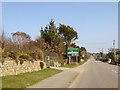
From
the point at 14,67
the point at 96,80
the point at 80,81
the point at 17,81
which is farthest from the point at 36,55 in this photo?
the point at 17,81

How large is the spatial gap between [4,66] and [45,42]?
56604 millimetres

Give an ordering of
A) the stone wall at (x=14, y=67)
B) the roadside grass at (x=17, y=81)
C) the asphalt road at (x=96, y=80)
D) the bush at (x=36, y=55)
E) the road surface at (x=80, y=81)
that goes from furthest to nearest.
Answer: the bush at (x=36, y=55) < the stone wall at (x=14, y=67) < the asphalt road at (x=96, y=80) < the road surface at (x=80, y=81) < the roadside grass at (x=17, y=81)

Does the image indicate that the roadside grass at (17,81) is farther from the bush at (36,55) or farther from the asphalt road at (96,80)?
the bush at (36,55)

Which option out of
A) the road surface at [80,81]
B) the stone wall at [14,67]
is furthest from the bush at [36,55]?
the road surface at [80,81]

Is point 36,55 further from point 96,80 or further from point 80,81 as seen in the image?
point 80,81

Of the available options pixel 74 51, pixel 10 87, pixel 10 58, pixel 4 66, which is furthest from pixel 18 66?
pixel 74 51

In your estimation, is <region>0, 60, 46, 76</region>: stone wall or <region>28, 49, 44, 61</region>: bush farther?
<region>28, 49, 44, 61</region>: bush

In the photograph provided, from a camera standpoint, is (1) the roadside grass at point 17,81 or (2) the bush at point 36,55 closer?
(1) the roadside grass at point 17,81

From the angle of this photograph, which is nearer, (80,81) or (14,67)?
(80,81)

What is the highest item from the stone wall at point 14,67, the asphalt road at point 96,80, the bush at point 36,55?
the bush at point 36,55

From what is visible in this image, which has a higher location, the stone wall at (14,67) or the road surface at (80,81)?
the stone wall at (14,67)

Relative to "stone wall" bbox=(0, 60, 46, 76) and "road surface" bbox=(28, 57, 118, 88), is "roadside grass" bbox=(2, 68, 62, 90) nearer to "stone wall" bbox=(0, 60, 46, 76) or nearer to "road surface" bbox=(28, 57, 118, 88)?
"road surface" bbox=(28, 57, 118, 88)

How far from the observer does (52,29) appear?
79.3 meters

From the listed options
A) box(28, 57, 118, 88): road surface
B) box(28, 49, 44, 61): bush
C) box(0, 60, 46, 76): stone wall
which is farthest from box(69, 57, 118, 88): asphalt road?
box(28, 49, 44, 61): bush
